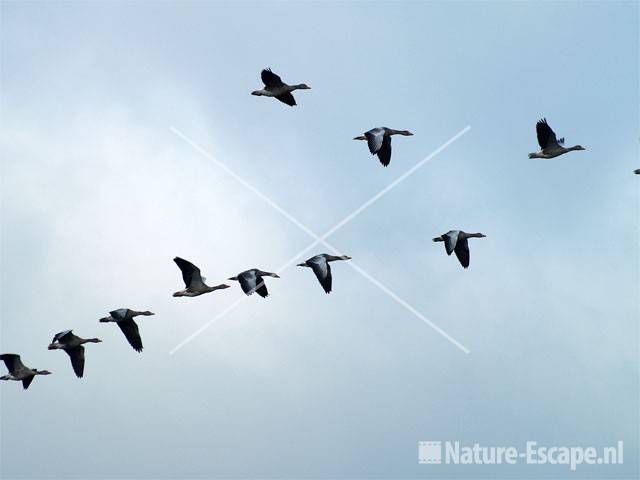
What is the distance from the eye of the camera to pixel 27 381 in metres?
40.0

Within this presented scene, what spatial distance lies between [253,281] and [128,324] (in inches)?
161

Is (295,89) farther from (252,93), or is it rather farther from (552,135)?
(552,135)

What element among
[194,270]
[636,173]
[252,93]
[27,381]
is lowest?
[27,381]

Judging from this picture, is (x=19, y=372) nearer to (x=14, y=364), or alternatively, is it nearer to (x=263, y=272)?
(x=14, y=364)

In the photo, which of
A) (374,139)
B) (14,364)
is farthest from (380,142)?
(14,364)

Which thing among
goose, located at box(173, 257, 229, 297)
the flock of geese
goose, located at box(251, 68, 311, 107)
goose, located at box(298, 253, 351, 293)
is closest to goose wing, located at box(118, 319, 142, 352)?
the flock of geese

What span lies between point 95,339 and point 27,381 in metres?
2.90

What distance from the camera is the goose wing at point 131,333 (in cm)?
3769

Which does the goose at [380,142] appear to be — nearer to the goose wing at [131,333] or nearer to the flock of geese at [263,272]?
the flock of geese at [263,272]

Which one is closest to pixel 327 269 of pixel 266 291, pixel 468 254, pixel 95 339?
pixel 266 291

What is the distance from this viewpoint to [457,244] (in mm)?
40062

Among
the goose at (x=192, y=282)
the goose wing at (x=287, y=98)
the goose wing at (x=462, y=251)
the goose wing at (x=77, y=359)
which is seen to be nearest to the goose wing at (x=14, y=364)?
the goose wing at (x=77, y=359)

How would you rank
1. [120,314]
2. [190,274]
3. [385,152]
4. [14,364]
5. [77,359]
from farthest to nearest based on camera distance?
[14,364], [385,152], [77,359], [120,314], [190,274]

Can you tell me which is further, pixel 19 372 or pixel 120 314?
pixel 19 372
